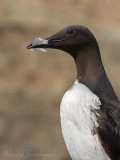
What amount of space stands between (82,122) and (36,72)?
6.51 meters

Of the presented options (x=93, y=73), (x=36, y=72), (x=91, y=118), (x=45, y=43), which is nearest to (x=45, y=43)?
(x=45, y=43)

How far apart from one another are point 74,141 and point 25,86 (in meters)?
6.24

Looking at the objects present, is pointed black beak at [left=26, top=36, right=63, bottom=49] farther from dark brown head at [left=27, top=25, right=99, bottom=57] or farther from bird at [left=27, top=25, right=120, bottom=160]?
bird at [left=27, top=25, right=120, bottom=160]

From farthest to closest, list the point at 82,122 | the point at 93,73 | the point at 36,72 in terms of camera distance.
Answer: the point at 36,72, the point at 93,73, the point at 82,122

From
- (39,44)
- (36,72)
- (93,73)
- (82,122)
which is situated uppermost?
(39,44)

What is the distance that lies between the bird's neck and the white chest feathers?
0.09 metres

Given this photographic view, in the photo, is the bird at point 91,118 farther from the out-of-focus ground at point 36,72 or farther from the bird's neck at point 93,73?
the out-of-focus ground at point 36,72

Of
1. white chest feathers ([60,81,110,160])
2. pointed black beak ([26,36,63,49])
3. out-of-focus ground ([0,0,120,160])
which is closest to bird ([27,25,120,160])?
white chest feathers ([60,81,110,160])

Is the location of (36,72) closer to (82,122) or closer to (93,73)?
(93,73)

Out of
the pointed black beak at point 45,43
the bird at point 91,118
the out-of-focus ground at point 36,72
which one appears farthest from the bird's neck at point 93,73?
the out-of-focus ground at point 36,72

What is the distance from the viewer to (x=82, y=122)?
6.27 meters

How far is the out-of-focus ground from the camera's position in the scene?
460 inches

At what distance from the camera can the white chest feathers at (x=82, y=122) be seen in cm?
628

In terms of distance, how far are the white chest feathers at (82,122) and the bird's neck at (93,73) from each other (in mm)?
91
